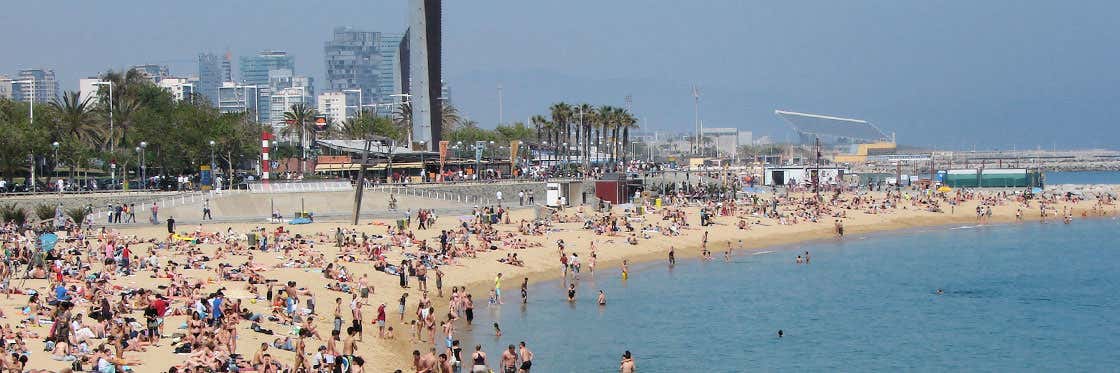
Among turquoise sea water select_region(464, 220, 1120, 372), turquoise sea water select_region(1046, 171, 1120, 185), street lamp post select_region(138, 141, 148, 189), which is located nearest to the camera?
turquoise sea water select_region(464, 220, 1120, 372)

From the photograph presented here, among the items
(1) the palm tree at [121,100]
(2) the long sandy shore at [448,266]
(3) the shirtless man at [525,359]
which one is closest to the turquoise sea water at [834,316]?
(3) the shirtless man at [525,359]

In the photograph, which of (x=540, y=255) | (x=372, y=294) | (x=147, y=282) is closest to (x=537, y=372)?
(x=372, y=294)

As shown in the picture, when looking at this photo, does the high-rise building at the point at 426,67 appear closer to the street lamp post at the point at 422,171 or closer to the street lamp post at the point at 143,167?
the street lamp post at the point at 422,171

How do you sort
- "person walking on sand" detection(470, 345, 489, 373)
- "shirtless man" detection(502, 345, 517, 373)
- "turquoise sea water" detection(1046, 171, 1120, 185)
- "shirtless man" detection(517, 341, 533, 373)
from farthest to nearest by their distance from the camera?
"turquoise sea water" detection(1046, 171, 1120, 185) < "shirtless man" detection(502, 345, 517, 373) < "shirtless man" detection(517, 341, 533, 373) < "person walking on sand" detection(470, 345, 489, 373)

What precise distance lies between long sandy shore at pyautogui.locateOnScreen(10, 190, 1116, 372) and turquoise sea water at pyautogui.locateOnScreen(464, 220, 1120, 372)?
69.6 inches

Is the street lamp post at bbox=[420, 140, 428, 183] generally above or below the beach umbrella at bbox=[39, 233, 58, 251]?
above

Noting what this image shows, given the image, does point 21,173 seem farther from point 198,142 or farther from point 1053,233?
point 1053,233

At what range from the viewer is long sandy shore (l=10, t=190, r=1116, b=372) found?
22469mm

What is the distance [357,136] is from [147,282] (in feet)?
234

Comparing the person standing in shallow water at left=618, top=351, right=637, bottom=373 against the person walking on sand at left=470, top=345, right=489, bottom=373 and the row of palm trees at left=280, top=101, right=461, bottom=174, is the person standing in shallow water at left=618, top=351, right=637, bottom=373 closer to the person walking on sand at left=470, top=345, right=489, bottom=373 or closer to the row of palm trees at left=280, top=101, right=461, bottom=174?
the person walking on sand at left=470, top=345, right=489, bottom=373

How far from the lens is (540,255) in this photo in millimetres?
39969

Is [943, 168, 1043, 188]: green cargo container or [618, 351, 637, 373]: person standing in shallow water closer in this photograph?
[618, 351, 637, 373]: person standing in shallow water

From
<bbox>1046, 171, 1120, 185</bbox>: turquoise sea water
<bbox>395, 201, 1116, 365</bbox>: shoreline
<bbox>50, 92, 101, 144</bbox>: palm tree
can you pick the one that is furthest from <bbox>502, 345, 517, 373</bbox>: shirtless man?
<bbox>1046, 171, 1120, 185</bbox>: turquoise sea water

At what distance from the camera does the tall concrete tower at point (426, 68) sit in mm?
77750
